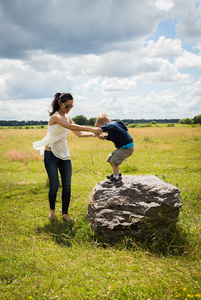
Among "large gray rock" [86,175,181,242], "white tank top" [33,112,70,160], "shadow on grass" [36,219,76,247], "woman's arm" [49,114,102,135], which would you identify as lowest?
"shadow on grass" [36,219,76,247]

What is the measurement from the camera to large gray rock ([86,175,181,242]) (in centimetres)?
513

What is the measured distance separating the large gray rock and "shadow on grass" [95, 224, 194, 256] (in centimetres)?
11

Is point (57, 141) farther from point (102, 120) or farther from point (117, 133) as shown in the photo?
point (117, 133)

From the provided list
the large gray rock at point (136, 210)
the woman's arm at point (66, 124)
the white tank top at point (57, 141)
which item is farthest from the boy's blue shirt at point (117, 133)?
the white tank top at point (57, 141)

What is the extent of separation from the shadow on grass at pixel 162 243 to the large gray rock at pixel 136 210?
11 cm

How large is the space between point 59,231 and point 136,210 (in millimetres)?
2008

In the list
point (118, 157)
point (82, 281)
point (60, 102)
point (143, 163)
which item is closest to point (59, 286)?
point (82, 281)

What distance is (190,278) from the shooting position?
142 inches

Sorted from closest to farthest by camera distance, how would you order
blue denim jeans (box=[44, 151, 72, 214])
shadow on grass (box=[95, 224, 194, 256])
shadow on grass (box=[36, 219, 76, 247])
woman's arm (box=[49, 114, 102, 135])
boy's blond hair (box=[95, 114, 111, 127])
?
shadow on grass (box=[95, 224, 194, 256]), shadow on grass (box=[36, 219, 76, 247]), woman's arm (box=[49, 114, 102, 135]), boy's blond hair (box=[95, 114, 111, 127]), blue denim jeans (box=[44, 151, 72, 214])

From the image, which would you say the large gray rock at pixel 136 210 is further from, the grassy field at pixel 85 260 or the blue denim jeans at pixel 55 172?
the blue denim jeans at pixel 55 172

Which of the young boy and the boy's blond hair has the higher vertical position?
the boy's blond hair

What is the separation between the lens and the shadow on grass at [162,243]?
4.75 metres

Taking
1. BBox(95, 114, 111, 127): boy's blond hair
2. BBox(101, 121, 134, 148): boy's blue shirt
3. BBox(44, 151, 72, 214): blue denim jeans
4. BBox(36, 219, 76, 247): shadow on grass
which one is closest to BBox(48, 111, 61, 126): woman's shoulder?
BBox(44, 151, 72, 214): blue denim jeans

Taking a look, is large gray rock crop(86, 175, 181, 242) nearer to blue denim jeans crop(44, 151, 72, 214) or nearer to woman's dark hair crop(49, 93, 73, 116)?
blue denim jeans crop(44, 151, 72, 214)
